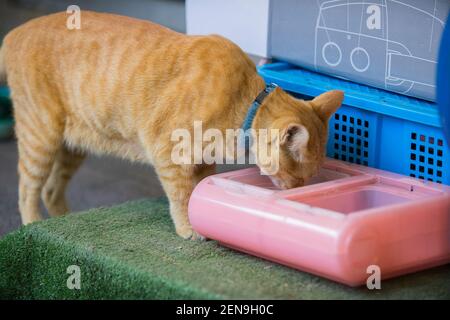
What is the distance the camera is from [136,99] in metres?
2.16

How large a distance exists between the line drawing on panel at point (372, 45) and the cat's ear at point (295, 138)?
0.37 metres

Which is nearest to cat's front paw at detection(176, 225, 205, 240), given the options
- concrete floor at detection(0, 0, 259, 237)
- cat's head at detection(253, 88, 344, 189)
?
cat's head at detection(253, 88, 344, 189)

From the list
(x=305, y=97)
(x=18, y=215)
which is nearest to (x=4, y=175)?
(x=18, y=215)

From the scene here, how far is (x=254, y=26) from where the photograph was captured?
8.11ft

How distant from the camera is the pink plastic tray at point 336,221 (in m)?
1.66

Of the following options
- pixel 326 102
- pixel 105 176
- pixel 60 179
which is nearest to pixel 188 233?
pixel 326 102

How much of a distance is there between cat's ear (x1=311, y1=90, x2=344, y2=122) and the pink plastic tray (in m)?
0.18

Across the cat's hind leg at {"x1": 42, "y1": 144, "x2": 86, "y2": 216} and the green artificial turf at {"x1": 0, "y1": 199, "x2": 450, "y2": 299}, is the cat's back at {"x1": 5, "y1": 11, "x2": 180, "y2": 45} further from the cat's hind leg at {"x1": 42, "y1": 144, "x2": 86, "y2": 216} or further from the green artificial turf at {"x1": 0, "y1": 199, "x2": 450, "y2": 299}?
the green artificial turf at {"x1": 0, "y1": 199, "x2": 450, "y2": 299}

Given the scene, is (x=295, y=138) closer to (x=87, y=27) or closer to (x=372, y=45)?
(x=372, y=45)

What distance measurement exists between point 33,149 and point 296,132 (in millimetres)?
864

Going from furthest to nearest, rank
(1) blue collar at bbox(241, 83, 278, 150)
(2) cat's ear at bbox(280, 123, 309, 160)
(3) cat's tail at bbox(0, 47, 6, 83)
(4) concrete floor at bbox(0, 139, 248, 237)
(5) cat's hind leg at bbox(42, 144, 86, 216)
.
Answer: (4) concrete floor at bbox(0, 139, 248, 237)
(5) cat's hind leg at bbox(42, 144, 86, 216)
(3) cat's tail at bbox(0, 47, 6, 83)
(1) blue collar at bbox(241, 83, 278, 150)
(2) cat's ear at bbox(280, 123, 309, 160)

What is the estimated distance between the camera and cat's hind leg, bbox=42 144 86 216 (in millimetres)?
2562

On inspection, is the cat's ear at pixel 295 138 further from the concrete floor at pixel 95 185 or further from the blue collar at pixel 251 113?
the concrete floor at pixel 95 185
